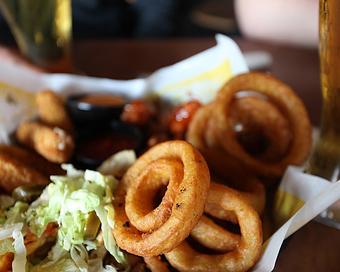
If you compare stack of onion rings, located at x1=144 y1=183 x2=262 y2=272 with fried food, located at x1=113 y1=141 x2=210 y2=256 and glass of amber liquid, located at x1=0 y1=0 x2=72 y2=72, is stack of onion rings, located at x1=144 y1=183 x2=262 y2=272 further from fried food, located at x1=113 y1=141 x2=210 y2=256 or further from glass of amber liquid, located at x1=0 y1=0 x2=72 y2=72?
glass of amber liquid, located at x1=0 y1=0 x2=72 y2=72

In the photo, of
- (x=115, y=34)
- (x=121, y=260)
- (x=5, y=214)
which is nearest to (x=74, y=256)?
(x=121, y=260)

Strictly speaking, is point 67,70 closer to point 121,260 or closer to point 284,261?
point 121,260

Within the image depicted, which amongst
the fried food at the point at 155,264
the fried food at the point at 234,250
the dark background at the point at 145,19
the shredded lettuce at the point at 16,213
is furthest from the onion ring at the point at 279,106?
the dark background at the point at 145,19

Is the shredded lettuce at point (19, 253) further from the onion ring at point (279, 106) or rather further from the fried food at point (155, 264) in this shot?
the onion ring at point (279, 106)

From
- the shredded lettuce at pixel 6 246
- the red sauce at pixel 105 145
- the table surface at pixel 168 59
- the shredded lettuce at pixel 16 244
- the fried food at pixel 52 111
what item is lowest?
the table surface at pixel 168 59

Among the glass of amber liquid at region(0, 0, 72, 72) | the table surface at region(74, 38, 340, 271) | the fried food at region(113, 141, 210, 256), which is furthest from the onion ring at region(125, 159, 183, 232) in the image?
the glass of amber liquid at region(0, 0, 72, 72)

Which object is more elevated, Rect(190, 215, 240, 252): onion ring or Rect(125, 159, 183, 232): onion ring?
Rect(125, 159, 183, 232): onion ring

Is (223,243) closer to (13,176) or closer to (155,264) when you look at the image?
(155,264)
